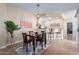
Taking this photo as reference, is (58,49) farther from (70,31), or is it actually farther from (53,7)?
(53,7)

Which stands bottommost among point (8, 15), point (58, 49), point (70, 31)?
point (58, 49)

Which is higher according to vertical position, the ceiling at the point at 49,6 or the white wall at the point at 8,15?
the ceiling at the point at 49,6

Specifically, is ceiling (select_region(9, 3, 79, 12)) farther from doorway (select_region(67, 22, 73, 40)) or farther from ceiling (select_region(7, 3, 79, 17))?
doorway (select_region(67, 22, 73, 40))

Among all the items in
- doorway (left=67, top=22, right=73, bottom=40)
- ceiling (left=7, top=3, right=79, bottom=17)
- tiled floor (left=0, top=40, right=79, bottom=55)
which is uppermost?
ceiling (left=7, top=3, right=79, bottom=17)

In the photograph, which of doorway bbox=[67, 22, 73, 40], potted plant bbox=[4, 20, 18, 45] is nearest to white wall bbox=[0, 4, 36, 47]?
potted plant bbox=[4, 20, 18, 45]

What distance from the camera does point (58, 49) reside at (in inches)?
104

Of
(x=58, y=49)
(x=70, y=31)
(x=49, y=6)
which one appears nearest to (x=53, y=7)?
(x=49, y=6)

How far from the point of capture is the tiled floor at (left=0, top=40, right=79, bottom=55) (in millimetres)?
2592

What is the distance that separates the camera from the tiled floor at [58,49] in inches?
102

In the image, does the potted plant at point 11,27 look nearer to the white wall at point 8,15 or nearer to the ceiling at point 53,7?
the white wall at point 8,15

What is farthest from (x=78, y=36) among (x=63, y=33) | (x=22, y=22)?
(x=22, y=22)

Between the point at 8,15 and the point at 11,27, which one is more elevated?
the point at 8,15

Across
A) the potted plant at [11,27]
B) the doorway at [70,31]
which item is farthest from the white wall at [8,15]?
the doorway at [70,31]

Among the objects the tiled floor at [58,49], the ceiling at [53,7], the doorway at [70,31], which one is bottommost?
the tiled floor at [58,49]
